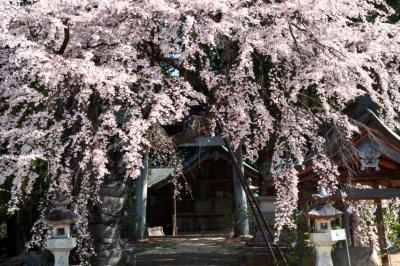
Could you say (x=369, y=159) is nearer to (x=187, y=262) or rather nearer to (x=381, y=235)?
(x=381, y=235)

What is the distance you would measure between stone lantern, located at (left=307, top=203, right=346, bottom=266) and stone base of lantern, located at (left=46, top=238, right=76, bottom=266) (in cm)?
341

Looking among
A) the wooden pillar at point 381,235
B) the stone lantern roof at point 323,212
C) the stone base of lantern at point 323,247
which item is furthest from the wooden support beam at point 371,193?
the wooden pillar at point 381,235

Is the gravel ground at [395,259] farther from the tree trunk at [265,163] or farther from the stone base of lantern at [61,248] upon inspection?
the stone base of lantern at [61,248]

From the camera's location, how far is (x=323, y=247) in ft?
22.3

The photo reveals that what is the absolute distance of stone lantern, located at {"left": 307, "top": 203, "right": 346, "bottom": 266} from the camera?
6.68 metres

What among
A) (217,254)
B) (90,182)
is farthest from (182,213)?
(90,182)

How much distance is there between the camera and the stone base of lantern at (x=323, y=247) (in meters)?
6.68

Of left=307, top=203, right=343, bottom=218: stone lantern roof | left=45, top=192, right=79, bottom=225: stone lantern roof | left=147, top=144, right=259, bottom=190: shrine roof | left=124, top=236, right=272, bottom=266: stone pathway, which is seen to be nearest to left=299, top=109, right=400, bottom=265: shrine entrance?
left=307, top=203, right=343, bottom=218: stone lantern roof

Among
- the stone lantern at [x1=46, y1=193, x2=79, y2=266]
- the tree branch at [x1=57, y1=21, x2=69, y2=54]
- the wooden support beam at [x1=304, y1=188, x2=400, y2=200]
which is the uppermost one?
the tree branch at [x1=57, y1=21, x2=69, y2=54]

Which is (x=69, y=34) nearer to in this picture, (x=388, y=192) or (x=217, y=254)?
(x=388, y=192)

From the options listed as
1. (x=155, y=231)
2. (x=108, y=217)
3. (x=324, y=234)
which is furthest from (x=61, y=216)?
(x=155, y=231)

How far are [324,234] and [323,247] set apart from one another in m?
0.19

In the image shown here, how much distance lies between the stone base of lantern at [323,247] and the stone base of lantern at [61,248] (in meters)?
3.40

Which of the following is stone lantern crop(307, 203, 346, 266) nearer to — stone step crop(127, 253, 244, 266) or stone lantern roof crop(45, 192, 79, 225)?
stone lantern roof crop(45, 192, 79, 225)
